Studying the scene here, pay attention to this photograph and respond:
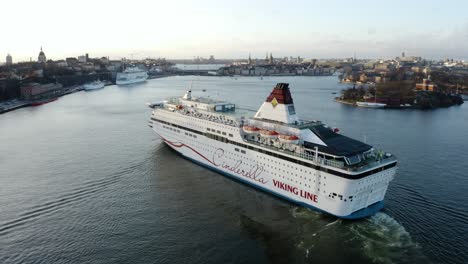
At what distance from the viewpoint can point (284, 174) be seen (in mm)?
13430

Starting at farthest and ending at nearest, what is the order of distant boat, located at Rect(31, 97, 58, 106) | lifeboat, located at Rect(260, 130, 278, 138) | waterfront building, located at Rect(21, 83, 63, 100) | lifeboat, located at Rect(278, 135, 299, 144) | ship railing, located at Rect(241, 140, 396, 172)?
waterfront building, located at Rect(21, 83, 63, 100)
distant boat, located at Rect(31, 97, 58, 106)
lifeboat, located at Rect(260, 130, 278, 138)
lifeboat, located at Rect(278, 135, 299, 144)
ship railing, located at Rect(241, 140, 396, 172)

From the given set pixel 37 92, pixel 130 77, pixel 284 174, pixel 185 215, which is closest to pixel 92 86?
pixel 37 92

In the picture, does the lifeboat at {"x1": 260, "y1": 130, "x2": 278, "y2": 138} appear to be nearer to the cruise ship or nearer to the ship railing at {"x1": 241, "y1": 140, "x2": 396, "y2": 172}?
the ship railing at {"x1": 241, "y1": 140, "x2": 396, "y2": 172}

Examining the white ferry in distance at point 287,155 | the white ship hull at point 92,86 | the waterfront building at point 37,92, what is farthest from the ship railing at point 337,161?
the white ship hull at point 92,86

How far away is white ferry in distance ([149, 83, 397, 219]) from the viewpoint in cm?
1195

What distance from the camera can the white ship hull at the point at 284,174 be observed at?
1182cm

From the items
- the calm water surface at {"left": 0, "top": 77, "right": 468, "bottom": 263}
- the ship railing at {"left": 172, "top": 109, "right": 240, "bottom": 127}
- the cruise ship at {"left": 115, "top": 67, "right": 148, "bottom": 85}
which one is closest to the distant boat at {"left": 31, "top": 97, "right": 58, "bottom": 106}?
the calm water surface at {"left": 0, "top": 77, "right": 468, "bottom": 263}

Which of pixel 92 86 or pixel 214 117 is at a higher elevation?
pixel 92 86

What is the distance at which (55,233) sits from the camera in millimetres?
11164

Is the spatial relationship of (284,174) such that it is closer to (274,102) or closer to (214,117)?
(274,102)

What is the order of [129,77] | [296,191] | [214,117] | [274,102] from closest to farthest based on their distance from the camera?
[296,191]
[274,102]
[214,117]
[129,77]

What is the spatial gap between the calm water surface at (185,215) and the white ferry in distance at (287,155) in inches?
22.9

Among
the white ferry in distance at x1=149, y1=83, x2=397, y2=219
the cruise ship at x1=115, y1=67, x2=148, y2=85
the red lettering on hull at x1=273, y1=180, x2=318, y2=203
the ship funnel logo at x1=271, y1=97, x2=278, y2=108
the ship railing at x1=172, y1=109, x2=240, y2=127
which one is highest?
the cruise ship at x1=115, y1=67, x2=148, y2=85

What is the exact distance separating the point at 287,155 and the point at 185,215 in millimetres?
4249
